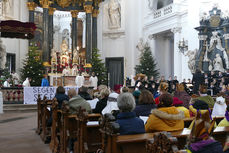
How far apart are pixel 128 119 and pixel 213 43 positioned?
12699 mm

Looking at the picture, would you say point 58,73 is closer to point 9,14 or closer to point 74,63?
point 74,63

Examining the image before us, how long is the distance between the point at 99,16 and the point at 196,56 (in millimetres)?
11068

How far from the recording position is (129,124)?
3.05 meters

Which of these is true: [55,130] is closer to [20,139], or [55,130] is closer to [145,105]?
[20,139]

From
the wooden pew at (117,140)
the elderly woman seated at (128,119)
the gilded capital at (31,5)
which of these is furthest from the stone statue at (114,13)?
the wooden pew at (117,140)

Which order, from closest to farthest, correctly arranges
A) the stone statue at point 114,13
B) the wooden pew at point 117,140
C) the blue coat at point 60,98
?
the wooden pew at point 117,140
the blue coat at point 60,98
the stone statue at point 114,13

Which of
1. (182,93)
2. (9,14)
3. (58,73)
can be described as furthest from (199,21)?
(9,14)

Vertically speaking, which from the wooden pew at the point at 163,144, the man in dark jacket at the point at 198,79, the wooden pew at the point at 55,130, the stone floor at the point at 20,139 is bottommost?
the stone floor at the point at 20,139

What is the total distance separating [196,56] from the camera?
1494cm

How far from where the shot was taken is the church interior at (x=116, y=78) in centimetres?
310

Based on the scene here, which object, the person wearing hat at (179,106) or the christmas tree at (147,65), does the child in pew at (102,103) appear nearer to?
the person wearing hat at (179,106)

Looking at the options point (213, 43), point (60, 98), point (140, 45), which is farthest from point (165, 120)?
point (140, 45)

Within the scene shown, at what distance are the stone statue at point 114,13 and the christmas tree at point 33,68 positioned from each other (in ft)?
24.3

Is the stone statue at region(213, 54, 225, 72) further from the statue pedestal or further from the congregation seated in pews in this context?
the congregation seated in pews
